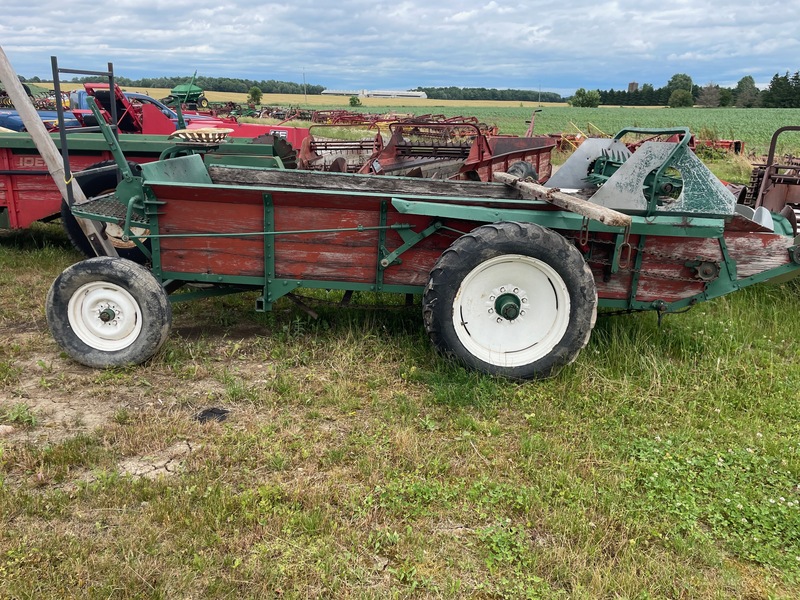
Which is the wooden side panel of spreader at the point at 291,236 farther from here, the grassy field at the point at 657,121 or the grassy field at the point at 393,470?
the grassy field at the point at 657,121

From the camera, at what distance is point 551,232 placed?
3865 millimetres

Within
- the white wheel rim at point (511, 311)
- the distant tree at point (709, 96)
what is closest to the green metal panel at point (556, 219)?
the white wheel rim at point (511, 311)

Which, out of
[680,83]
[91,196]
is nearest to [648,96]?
[680,83]

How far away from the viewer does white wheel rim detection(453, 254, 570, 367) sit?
3994mm

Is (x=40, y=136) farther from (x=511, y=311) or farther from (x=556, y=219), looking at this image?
(x=556, y=219)

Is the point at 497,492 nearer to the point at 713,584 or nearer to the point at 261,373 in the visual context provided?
the point at 713,584

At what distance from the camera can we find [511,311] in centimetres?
402

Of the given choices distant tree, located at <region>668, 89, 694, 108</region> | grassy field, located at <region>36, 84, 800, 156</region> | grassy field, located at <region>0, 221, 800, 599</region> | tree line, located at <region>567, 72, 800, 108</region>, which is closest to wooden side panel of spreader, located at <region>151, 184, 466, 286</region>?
grassy field, located at <region>0, 221, 800, 599</region>

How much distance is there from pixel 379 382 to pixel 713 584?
2.23 metres

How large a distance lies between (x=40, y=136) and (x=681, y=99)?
99443mm

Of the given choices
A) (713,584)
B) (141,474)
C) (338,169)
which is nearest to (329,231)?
(141,474)

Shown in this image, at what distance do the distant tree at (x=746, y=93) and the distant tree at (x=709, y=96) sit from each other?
2569 millimetres

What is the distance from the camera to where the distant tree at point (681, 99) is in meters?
90.4

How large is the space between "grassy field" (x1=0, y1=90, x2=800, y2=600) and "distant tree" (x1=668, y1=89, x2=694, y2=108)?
320 ft
